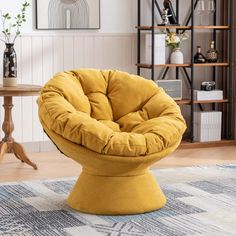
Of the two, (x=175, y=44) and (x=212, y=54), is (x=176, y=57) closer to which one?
(x=175, y=44)

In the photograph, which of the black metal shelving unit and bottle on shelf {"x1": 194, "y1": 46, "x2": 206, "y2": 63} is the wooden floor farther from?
bottle on shelf {"x1": 194, "y1": 46, "x2": 206, "y2": 63}

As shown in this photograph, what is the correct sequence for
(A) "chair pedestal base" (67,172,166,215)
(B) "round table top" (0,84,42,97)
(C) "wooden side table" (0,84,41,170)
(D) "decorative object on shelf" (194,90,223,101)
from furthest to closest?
1. (D) "decorative object on shelf" (194,90,223,101)
2. (C) "wooden side table" (0,84,41,170)
3. (B) "round table top" (0,84,42,97)
4. (A) "chair pedestal base" (67,172,166,215)

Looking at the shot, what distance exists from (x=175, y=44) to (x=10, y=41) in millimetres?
1717

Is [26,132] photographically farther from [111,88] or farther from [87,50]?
[111,88]

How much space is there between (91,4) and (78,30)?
290 mm

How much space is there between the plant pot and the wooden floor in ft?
2.46

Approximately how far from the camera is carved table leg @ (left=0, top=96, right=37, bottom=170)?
5.93 metres

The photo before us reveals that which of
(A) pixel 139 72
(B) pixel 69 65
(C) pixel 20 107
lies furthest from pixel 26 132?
(A) pixel 139 72

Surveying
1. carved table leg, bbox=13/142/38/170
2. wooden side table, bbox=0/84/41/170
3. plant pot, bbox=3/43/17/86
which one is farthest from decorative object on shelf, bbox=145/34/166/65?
carved table leg, bbox=13/142/38/170

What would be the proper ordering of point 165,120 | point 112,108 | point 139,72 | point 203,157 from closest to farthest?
point 165,120
point 112,108
point 203,157
point 139,72

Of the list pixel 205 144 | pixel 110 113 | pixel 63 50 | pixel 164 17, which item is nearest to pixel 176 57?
pixel 164 17

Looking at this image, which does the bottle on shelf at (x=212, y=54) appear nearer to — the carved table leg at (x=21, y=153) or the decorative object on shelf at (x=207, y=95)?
the decorative object on shelf at (x=207, y=95)

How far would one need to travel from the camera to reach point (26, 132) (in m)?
6.71

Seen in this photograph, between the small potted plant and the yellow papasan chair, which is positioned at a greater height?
the small potted plant
